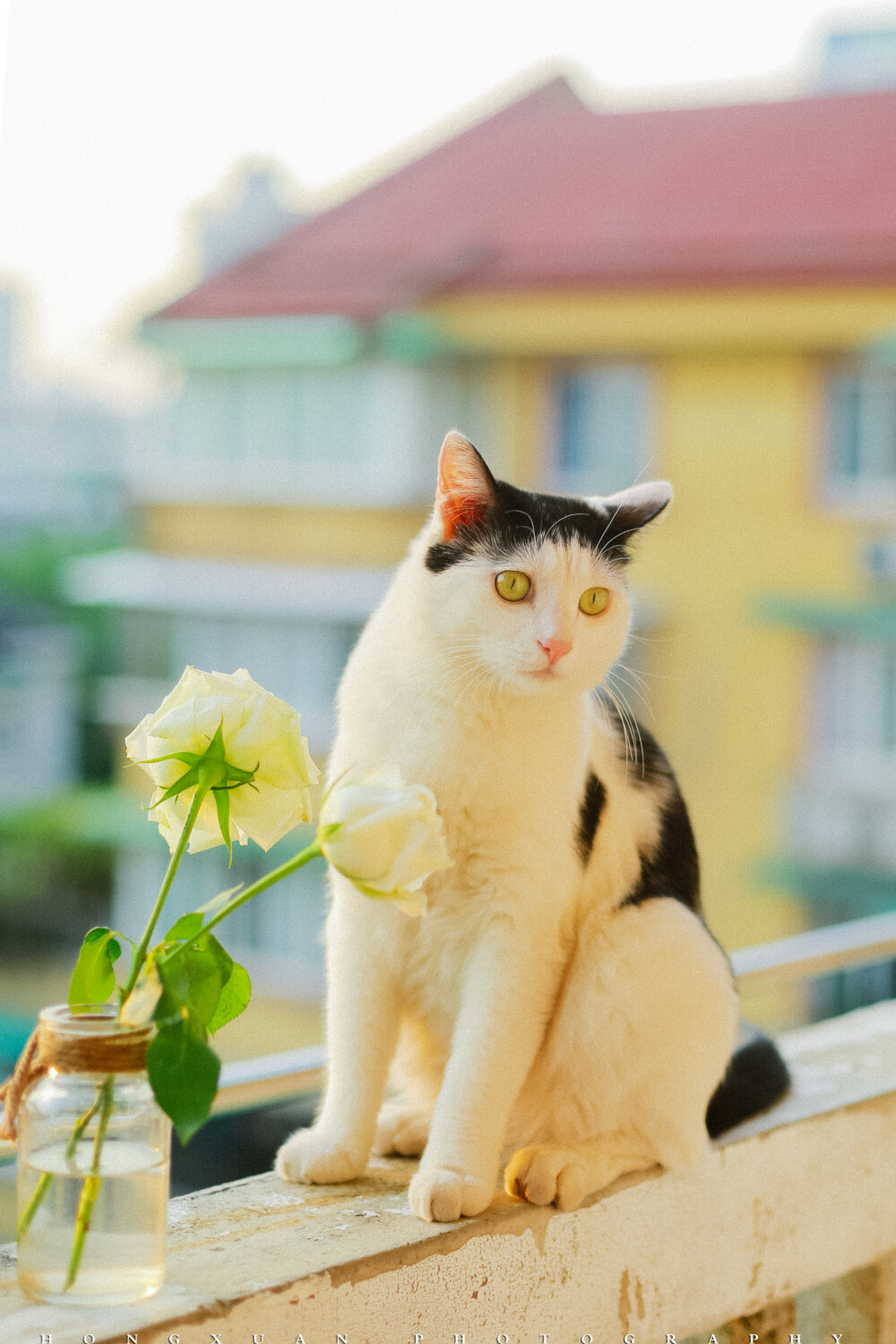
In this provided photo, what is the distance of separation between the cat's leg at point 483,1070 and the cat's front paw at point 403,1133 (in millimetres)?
117

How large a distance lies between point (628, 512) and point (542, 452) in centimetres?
434

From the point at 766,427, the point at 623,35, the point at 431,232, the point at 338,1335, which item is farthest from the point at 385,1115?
the point at 431,232

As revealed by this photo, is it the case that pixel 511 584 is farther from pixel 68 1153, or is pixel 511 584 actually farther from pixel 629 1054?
pixel 68 1153

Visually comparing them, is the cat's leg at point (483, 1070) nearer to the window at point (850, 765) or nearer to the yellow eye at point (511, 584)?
the yellow eye at point (511, 584)

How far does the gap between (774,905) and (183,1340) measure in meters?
5.79

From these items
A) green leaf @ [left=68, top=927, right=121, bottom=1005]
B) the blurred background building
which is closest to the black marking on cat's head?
green leaf @ [left=68, top=927, right=121, bottom=1005]

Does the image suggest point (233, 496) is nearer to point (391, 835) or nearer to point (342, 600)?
point (342, 600)

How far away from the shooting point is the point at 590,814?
0.92 m

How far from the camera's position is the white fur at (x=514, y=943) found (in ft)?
2.82

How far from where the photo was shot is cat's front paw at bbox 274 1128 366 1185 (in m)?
0.88

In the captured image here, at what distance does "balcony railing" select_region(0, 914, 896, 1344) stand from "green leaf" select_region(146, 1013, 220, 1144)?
5.1 inches

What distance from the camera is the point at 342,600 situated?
530 cm

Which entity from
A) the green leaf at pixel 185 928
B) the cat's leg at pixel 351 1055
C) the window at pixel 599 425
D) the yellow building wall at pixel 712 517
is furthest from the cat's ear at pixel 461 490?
the window at pixel 599 425

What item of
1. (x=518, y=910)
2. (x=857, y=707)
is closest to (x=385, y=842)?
(x=518, y=910)
